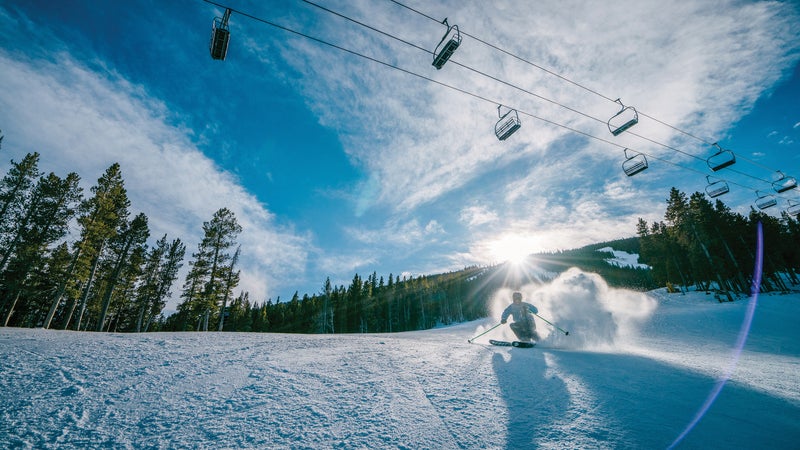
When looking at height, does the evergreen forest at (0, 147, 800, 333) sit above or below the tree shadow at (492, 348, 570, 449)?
above

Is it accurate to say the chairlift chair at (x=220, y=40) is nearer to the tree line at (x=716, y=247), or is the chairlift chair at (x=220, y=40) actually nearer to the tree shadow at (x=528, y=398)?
the tree shadow at (x=528, y=398)

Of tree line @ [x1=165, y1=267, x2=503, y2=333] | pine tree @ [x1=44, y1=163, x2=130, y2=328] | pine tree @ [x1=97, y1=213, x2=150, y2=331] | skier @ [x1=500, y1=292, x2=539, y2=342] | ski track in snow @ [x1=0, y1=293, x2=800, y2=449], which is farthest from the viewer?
tree line @ [x1=165, y1=267, x2=503, y2=333]

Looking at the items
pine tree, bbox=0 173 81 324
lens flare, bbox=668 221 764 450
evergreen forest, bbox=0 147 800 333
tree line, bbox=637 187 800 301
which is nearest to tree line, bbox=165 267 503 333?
evergreen forest, bbox=0 147 800 333

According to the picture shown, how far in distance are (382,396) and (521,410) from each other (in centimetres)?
220

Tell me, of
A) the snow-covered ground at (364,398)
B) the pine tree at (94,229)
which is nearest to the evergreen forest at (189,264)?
the pine tree at (94,229)

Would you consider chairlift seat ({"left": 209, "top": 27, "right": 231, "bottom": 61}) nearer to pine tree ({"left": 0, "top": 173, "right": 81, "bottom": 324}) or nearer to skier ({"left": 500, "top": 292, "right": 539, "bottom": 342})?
skier ({"left": 500, "top": 292, "right": 539, "bottom": 342})

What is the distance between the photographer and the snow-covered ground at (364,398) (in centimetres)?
344

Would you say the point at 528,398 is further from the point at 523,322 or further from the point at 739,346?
the point at 739,346

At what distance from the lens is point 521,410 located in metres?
4.31

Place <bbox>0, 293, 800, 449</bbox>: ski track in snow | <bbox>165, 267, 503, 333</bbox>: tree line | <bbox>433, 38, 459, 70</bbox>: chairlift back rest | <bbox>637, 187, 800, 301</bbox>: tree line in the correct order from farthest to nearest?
<bbox>165, 267, 503, 333</bbox>: tree line, <bbox>637, 187, 800, 301</bbox>: tree line, <bbox>433, 38, 459, 70</bbox>: chairlift back rest, <bbox>0, 293, 800, 449</bbox>: ski track in snow

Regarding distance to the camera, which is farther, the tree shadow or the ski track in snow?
the tree shadow

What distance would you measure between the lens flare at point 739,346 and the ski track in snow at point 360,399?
0.10 metres

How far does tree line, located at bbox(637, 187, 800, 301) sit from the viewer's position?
35.8m

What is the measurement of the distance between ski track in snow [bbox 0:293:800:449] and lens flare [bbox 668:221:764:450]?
10 centimetres
